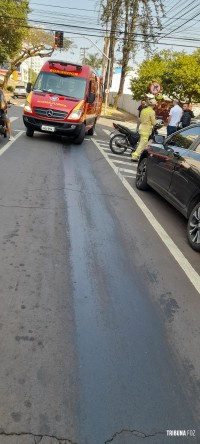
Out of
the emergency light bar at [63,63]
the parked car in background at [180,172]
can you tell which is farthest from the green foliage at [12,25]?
the parked car in background at [180,172]

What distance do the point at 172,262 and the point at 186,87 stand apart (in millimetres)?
23447

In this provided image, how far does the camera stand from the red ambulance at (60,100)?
11.4m

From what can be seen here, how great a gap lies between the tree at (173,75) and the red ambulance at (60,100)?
46.3 ft

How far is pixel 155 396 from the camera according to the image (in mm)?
2465

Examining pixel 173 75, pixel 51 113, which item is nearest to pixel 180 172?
pixel 51 113

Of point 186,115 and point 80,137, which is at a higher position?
point 186,115

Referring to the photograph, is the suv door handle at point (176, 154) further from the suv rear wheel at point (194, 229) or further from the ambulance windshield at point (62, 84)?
the ambulance windshield at point (62, 84)

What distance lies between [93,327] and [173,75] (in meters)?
26.0

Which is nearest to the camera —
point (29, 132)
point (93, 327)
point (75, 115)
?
point (93, 327)

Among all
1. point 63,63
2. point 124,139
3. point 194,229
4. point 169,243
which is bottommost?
point 169,243

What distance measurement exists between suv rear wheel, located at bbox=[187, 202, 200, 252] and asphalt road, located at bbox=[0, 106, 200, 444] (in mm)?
115

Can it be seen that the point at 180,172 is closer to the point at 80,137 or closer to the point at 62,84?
the point at 80,137

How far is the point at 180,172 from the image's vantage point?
5.57 meters

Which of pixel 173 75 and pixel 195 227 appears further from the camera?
pixel 173 75
